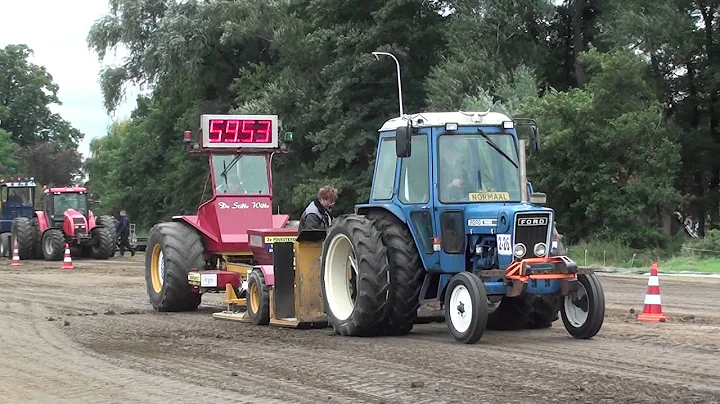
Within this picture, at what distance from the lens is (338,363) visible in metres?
10.5

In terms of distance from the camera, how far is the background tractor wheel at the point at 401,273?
12258 mm

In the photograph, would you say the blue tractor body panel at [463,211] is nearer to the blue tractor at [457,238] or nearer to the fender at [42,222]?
the blue tractor at [457,238]

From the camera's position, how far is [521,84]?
38656 mm

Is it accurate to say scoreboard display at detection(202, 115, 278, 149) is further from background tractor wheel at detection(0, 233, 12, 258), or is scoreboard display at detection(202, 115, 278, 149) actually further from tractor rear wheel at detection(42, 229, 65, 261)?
background tractor wheel at detection(0, 233, 12, 258)

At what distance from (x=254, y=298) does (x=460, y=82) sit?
2668 centimetres

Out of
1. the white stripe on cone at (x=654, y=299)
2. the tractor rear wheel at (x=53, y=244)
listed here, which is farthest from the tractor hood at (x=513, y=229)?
the tractor rear wheel at (x=53, y=244)

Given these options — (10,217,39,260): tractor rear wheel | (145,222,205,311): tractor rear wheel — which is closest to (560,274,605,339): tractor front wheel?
(145,222,205,311): tractor rear wheel

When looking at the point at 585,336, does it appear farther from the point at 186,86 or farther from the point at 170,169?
the point at 170,169

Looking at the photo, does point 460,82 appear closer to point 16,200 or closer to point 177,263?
point 16,200

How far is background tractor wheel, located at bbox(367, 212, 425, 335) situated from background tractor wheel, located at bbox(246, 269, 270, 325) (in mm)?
2188

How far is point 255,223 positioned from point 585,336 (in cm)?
635

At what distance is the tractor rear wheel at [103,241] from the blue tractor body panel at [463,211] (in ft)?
79.4

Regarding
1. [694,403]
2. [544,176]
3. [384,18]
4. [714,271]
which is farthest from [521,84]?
[694,403]

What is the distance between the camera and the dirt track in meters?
8.73
